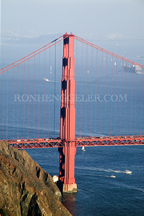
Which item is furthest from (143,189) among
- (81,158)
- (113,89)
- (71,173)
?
(113,89)

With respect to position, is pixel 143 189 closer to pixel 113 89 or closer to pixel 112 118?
pixel 112 118

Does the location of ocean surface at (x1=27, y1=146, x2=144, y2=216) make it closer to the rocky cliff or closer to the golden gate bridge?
the golden gate bridge

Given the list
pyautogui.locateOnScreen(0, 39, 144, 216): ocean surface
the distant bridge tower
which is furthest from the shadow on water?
the distant bridge tower

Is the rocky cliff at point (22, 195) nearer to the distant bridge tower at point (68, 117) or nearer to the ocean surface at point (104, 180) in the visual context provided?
the ocean surface at point (104, 180)

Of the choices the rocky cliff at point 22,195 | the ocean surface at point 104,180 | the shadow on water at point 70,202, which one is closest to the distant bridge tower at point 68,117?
the shadow on water at point 70,202

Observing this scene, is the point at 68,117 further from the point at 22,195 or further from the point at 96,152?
the point at 96,152

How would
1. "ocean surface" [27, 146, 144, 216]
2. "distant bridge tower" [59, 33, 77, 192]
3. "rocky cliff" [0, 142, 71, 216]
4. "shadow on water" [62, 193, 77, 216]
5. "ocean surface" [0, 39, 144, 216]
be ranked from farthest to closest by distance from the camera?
"distant bridge tower" [59, 33, 77, 192], "ocean surface" [0, 39, 144, 216], "ocean surface" [27, 146, 144, 216], "shadow on water" [62, 193, 77, 216], "rocky cliff" [0, 142, 71, 216]
